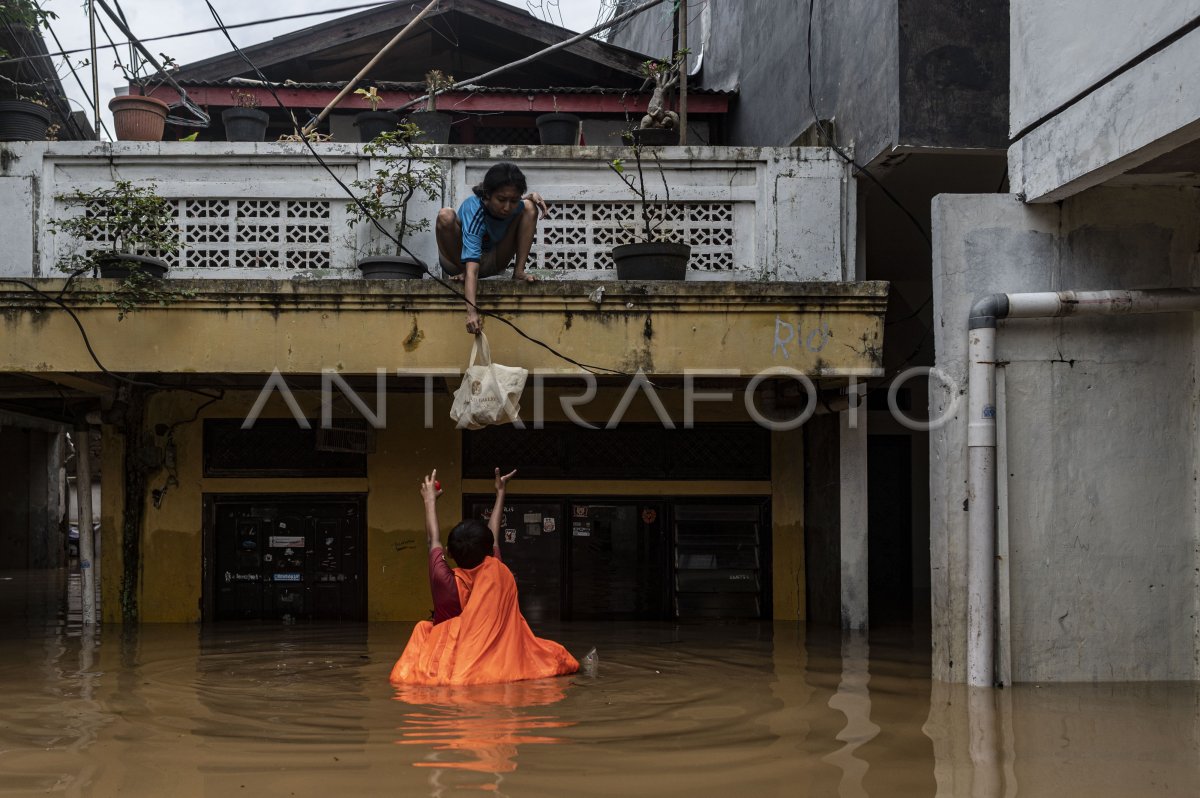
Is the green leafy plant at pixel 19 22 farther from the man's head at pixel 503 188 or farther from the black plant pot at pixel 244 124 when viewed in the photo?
the man's head at pixel 503 188

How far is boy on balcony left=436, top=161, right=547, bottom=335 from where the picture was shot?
833 centimetres

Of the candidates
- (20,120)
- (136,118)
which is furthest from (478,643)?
(20,120)

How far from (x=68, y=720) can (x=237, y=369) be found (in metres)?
2.87

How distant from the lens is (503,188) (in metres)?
8.31

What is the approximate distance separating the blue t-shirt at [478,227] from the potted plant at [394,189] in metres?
0.70

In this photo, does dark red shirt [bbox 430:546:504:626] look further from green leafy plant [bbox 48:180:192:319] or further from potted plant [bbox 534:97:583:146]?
potted plant [bbox 534:97:583:146]

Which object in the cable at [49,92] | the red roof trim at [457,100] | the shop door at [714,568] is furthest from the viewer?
the red roof trim at [457,100]

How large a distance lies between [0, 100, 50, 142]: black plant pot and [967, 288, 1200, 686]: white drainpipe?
787 centimetres

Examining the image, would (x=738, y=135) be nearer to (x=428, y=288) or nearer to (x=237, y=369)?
(x=428, y=288)

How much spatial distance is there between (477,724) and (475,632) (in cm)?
129

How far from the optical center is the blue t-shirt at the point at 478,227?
8445 mm

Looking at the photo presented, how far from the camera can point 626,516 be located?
1204 cm

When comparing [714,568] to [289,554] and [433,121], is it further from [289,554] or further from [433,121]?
[433,121]

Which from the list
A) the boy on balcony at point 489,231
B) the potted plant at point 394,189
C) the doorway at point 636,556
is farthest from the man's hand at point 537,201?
the doorway at point 636,556
